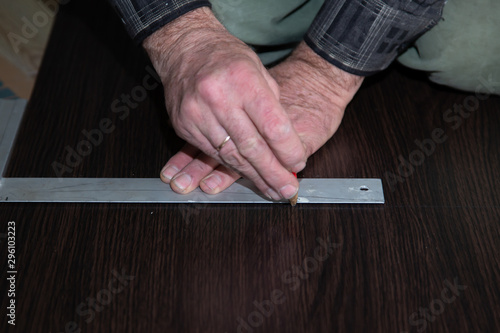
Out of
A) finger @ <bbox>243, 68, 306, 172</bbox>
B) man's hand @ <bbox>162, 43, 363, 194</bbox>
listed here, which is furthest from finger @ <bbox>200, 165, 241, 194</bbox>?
finger @ <bbox>243, 68, 306, 172</bbox>

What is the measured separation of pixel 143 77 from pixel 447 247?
29.3 inches

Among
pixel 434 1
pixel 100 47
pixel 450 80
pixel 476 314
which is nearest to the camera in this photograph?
pixel 476 314

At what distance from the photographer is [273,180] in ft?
2.57

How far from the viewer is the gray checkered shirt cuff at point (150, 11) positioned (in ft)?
2.77

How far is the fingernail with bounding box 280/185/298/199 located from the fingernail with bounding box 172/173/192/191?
189mm

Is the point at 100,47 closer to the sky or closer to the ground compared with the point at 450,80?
closer to the sky

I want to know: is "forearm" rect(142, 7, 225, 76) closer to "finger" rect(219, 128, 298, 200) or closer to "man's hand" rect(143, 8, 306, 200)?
"man's hand" rect(143, 8, 306, 200)

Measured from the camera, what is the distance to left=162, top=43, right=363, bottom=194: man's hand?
926 mm

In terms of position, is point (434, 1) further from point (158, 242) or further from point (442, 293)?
point (158, 242)

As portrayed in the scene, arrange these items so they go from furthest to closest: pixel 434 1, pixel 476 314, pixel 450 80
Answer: pixel 450 80
pixel 434 1
pixel 476 314

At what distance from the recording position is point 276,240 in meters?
0.87

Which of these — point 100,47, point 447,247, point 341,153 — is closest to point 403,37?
point 341,153

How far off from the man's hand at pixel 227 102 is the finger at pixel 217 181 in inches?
3.7

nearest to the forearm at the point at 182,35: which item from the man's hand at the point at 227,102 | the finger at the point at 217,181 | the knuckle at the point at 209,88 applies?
the man's hand at the point at 227,102
